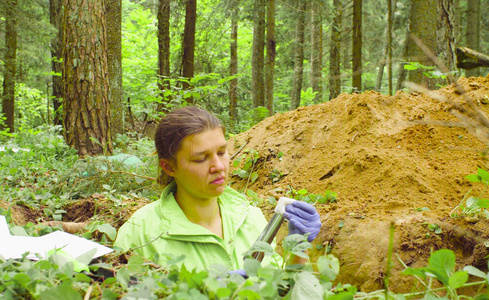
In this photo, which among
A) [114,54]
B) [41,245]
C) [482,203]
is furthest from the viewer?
[114,54]

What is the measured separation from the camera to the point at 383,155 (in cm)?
413

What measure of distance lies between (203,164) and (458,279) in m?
1.63

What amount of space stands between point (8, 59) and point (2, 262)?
13184 mm

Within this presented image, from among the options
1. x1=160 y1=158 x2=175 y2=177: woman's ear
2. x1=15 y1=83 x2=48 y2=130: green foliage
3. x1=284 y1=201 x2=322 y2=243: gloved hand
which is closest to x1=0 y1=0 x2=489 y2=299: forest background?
x1=284 y1=201 x2=322 y2=243: gloved hand

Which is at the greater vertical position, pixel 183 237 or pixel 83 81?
Answer: pixel 83 81

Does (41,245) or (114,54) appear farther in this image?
(114,54)

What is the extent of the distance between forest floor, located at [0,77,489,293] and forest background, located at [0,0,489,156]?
2.16 feet

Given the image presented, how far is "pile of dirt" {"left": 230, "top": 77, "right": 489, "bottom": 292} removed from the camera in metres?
2.96

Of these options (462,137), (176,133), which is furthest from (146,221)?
(462,137)

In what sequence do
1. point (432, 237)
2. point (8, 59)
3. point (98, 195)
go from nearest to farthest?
1. point (432, 237)
2. point (98, 195)
3. point (8, 59)

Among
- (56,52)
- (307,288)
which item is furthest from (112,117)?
(307,288)

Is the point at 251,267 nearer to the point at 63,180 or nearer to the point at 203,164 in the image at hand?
the point at 203,164

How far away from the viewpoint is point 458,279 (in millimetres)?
1065

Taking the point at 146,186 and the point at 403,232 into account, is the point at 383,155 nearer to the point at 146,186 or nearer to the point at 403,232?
the point at 403,232
